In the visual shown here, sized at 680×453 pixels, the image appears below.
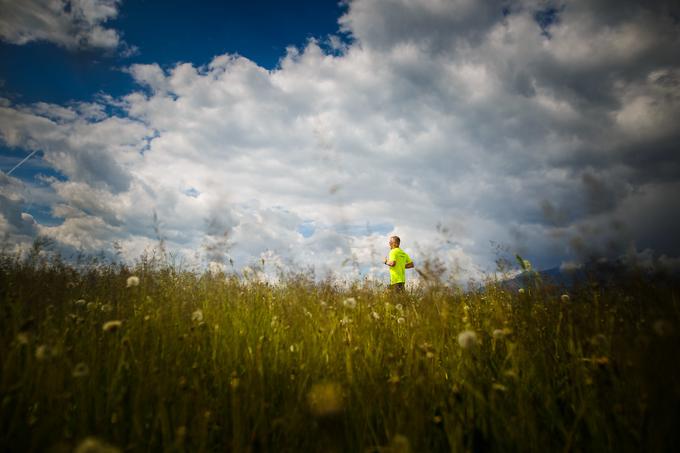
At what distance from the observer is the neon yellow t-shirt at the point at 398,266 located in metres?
10.7

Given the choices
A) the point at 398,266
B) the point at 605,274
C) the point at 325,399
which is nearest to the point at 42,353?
the point at 325,399

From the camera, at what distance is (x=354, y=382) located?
2162 mm

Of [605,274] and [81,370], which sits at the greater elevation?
[605,274]

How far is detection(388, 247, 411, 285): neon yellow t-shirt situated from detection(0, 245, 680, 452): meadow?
6.80 m

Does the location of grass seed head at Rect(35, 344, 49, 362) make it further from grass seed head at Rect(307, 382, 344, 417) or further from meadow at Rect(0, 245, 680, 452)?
grass seed head at Rect(307, 382, 344, 417)

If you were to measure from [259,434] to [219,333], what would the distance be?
1435 millimetres

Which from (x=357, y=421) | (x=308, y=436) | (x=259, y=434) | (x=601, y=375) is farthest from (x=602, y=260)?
(x=259, y=434)

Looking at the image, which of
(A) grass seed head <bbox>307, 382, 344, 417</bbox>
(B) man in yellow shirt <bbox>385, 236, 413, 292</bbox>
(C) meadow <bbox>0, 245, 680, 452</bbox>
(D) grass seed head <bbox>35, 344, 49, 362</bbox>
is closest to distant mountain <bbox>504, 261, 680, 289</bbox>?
(C) meadow <bbox>0, 245, 680, 452</bbox>

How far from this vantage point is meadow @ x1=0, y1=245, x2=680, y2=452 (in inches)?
64.4

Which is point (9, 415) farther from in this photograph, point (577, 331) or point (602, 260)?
A: point (602, 260)

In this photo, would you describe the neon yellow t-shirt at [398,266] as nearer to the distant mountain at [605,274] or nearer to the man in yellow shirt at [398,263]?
the man in yellow shirt at [398,263]

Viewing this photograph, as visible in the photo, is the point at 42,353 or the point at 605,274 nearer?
the point at 42,353

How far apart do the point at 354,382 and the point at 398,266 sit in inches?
346

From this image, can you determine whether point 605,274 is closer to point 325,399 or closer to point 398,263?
point 325,399
